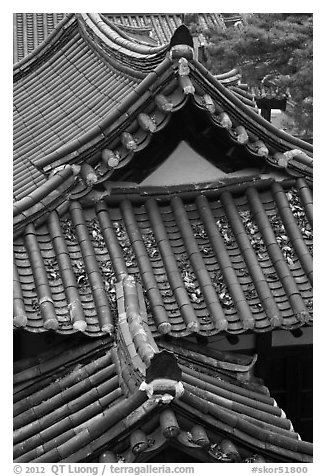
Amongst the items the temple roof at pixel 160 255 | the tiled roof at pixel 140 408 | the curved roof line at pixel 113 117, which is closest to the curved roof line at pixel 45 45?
the temple roof at pixel 160 255

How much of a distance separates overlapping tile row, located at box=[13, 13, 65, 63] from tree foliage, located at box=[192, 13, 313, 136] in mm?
5443

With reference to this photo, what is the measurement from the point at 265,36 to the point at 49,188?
18.3 meters

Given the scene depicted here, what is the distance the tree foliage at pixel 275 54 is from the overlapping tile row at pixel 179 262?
1571 cm

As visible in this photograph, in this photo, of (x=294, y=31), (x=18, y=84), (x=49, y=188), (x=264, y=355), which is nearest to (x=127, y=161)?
(x=49, y=188)

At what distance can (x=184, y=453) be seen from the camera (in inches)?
215

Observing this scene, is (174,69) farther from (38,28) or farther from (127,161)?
(38,28)

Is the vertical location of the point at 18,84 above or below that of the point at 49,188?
above

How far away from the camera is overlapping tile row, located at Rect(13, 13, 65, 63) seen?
88.6 ft

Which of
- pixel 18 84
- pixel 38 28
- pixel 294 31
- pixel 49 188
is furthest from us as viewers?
pixel 38 28

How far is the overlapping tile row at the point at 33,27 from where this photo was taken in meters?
27.0

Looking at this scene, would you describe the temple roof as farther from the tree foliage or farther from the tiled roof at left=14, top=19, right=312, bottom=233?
the tree foliage

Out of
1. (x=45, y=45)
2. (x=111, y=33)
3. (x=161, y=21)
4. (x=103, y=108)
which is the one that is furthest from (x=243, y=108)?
(x=161, y=21)

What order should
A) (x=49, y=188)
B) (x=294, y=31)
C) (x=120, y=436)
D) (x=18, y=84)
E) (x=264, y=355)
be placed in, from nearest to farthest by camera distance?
1. (x=120, y=436)
2. (x=49, y=188)
3. (x=264, y=355)
4. (x=18, y=84)
5. (x=294, y=31)

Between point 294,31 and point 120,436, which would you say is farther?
point 294,31
